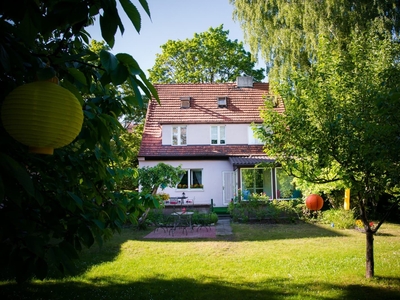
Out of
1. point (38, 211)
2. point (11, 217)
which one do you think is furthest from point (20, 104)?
point (38, 211)

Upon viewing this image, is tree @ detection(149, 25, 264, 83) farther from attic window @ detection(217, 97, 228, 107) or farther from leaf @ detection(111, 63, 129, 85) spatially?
leaf @ detection(111, 63, 129, 85)

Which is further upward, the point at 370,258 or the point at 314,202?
the point at 314,202

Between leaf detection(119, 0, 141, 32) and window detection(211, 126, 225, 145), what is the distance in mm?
21737

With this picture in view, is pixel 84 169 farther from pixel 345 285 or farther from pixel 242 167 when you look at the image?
pixel 242 167

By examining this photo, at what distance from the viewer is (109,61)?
→ 1.38m

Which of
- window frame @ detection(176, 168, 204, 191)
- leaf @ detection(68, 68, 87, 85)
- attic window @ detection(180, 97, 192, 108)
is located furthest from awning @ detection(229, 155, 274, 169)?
leaf @ detection(68, 68, 87, 85)

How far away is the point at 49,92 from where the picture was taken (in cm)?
167

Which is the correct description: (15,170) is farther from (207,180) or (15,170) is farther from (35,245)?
(207,180)

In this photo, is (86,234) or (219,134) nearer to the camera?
(86,234)

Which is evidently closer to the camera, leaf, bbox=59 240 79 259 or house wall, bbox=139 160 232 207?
leaf, bbox=59 240 79 259

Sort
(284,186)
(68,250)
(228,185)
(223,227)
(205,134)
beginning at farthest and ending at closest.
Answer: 1. (205,134)
2. (228,185)
3. (284,186)
4. (223,227)
5. (68,250)

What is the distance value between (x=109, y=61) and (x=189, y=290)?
6.18m

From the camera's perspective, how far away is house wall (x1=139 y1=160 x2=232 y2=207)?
22094 millimetres

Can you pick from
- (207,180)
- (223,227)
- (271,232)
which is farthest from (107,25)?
(207,180)
